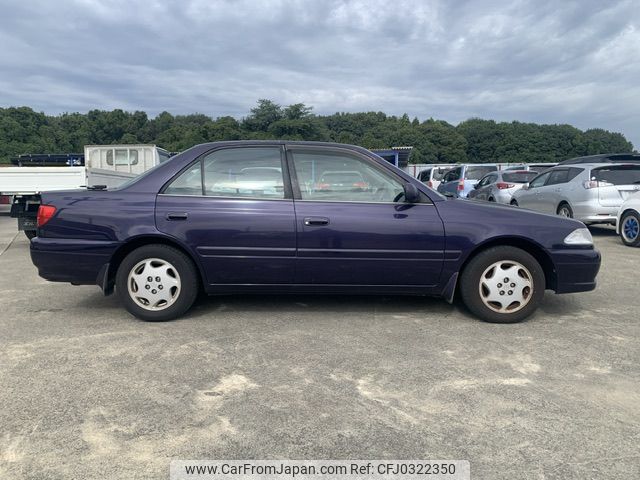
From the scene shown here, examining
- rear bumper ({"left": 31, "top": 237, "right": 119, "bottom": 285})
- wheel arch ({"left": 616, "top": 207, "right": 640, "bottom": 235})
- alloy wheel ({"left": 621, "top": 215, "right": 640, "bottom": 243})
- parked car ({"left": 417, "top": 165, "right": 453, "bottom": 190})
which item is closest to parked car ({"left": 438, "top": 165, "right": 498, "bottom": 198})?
parked car ({"left": 417, "top": 165, "right": 453, "bottom": 190})

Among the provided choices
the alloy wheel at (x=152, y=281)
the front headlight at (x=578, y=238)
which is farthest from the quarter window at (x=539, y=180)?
the alloy wheel at (x=152, y=281)

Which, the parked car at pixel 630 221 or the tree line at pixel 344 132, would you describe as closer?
the parked car at pixel 630 221

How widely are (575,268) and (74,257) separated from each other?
4218 millimetres

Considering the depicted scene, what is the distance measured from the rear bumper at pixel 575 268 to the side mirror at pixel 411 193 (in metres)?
1.25

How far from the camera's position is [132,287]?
4.25m

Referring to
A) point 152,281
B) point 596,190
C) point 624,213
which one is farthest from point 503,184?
point 152,281

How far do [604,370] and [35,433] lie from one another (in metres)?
3.41

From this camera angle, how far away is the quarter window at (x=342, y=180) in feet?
14.1

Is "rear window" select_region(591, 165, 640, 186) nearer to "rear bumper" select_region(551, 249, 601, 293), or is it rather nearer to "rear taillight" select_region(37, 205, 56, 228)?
"rear bumper" select_region(551, 249, 601, 293)

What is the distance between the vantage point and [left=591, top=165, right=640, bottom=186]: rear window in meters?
9.59

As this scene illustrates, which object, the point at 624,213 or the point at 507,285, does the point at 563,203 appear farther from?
the point at 507,285

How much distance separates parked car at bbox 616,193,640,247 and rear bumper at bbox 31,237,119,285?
8575mm

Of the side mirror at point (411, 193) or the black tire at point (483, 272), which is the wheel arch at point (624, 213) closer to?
the black tire at point (483, 272)

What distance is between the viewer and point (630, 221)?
9.05 meters
